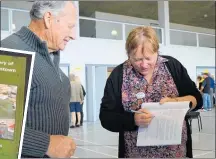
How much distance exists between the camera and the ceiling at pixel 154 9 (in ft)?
42.6

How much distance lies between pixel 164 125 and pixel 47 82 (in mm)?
644

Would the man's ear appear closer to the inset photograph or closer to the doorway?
the inset photograph

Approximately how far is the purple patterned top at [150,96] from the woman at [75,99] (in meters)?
5.72

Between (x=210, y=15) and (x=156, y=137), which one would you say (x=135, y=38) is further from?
(x=210, y=15)

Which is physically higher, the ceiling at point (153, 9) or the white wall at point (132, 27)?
the ceiling at point (153, 9)

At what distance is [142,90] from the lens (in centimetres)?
146

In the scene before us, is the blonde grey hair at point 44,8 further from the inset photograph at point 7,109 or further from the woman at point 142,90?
the inset photograph at point 7,109

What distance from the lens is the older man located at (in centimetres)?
101

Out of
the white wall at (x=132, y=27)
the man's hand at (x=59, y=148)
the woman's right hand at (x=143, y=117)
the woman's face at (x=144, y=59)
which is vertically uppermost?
the white wall at (x=132, y=27)

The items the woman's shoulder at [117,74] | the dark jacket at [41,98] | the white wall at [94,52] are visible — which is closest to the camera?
the dark jacket at [41,98]

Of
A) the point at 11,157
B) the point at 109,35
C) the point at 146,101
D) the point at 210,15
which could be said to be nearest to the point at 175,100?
the point at 146,101

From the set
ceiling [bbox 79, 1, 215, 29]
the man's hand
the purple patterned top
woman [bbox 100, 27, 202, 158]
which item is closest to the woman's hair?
woman [bbox 100, 27, 202, 158]

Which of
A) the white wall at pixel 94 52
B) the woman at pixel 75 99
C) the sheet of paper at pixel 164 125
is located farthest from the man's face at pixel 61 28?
the white wall at pixel 94 52

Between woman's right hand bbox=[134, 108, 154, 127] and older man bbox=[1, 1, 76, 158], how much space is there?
13.7 inches
